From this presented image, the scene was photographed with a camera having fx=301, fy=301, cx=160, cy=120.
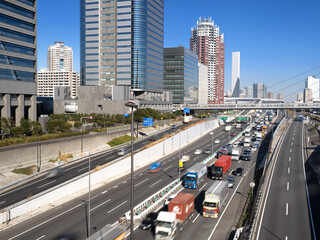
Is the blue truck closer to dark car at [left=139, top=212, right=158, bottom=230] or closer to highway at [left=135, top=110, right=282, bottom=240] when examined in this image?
highway at [left=135, top=110, right=282, bottom=240]

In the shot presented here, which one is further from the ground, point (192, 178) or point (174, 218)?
point (174, 218)

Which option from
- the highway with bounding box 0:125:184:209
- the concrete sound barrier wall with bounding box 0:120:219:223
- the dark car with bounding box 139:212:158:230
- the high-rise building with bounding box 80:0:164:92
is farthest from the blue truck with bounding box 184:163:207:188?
the high-rise building with bounding box 80:0:164:92

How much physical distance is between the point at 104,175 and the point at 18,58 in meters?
41.8

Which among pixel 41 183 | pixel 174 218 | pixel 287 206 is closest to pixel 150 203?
pixel 174 218

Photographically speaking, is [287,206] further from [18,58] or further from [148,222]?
[18,58]

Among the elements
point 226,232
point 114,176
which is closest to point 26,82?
point 114,176

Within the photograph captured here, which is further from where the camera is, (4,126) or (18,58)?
(18,58)

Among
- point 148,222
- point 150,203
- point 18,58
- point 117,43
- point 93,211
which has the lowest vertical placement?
point 93,211

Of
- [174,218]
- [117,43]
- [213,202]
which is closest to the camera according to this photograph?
[174,218]

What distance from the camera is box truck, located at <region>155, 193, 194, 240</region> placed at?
31.9 metres

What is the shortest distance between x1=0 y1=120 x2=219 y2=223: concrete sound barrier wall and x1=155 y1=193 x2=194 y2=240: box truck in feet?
64.8

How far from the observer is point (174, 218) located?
3269 centimetres

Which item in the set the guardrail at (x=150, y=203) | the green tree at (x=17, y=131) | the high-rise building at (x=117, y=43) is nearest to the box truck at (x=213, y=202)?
the guardrail at (x=150, y=203)

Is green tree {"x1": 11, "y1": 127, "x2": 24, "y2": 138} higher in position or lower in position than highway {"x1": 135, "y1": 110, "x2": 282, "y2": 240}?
higher
